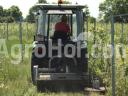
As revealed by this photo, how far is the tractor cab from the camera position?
10719 millimetres

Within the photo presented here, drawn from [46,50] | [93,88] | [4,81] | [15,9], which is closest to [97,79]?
[93,88]

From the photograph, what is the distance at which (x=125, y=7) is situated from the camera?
62.4 meters

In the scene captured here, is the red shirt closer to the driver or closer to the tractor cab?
the driver

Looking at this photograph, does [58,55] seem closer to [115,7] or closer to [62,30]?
[62,30]

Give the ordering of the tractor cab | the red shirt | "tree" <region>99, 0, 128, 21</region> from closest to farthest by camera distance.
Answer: the tractor cab → the red shirt → "tree" <region>99, 0, 128, 21</region>

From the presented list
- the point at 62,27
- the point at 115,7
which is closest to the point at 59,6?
the point at 62,27

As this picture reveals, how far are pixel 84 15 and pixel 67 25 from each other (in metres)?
0.59

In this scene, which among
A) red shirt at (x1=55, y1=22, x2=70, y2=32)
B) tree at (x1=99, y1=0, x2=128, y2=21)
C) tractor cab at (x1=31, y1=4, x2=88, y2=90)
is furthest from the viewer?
tree at (x1=99, y1=0, x2=128, y2=21)

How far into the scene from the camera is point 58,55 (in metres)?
10.9

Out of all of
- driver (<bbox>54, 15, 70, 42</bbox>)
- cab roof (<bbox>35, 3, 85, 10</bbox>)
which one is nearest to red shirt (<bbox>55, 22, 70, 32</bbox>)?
driver (<bbox>54, 15, 70, 42</bbox>)

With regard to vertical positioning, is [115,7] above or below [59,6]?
above

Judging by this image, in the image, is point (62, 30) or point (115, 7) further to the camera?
point (115, 7)

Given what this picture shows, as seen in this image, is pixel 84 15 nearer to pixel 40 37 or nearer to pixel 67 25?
pixel 67 25

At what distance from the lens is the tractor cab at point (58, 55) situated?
35.2ft
